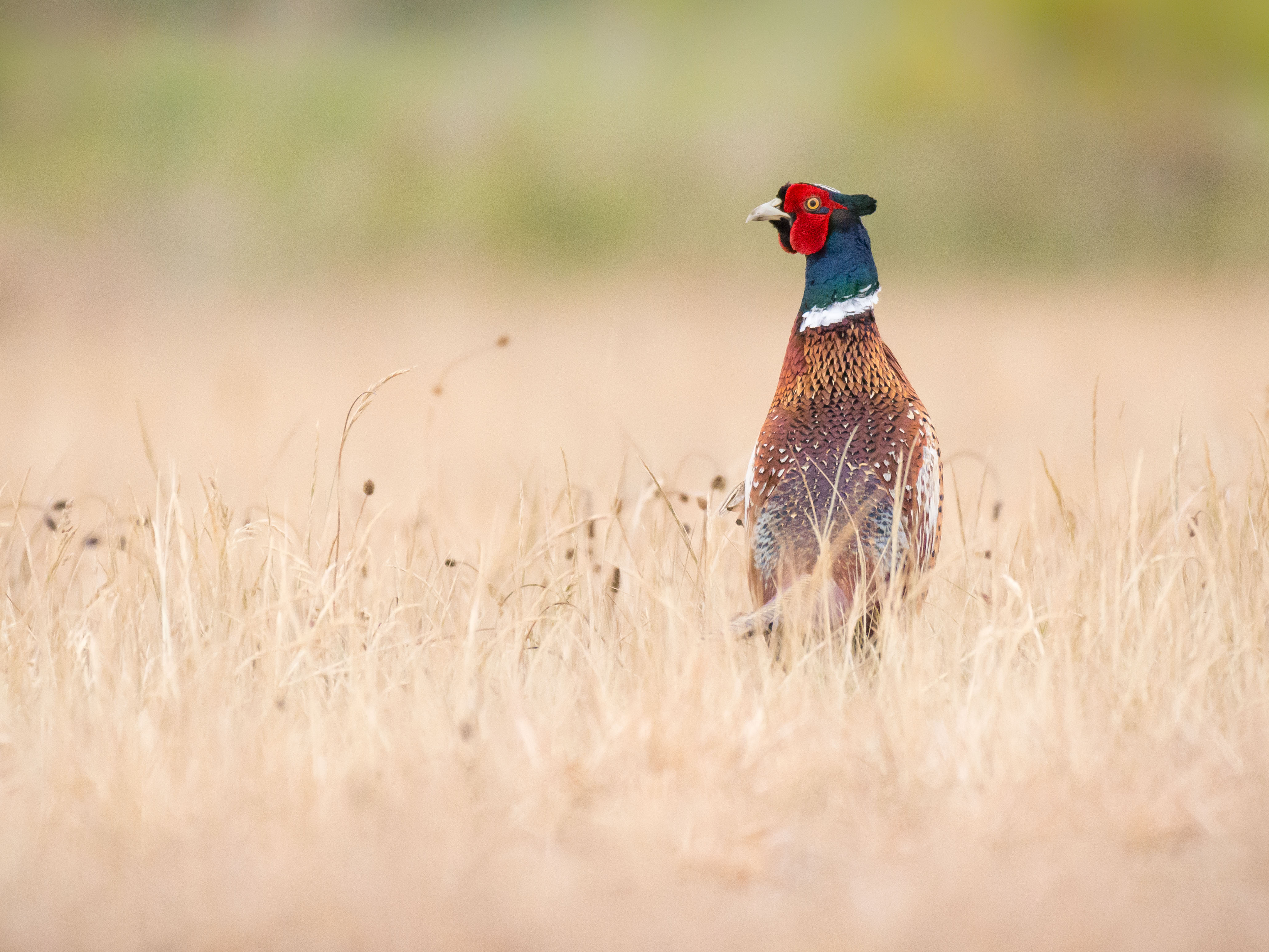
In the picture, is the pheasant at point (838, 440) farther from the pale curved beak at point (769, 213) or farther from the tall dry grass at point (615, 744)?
the tall dry grass at point (615, 744)

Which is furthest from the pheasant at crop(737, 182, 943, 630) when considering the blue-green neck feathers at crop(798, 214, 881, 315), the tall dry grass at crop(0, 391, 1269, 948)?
the tall dry grass at crop(0, 391, 1269, 948)

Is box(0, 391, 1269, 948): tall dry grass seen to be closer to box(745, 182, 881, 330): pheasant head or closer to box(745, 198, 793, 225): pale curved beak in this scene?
box(745, 182, 881, 330): pheasant head

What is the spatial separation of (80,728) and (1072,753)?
2275 millimetres

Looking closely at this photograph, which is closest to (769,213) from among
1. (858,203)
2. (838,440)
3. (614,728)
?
(858,203)

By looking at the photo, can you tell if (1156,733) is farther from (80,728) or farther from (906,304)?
(906,304)

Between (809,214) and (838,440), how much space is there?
28.0 inches

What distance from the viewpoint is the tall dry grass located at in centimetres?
251

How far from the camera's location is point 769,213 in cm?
425

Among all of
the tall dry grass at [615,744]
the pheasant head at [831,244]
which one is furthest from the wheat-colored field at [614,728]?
the pheasant head at [831,244]

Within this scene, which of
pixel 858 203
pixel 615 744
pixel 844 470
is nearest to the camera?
pixel 615 744

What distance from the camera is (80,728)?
3229mm

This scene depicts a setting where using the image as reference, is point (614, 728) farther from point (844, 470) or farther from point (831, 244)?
point (831, 244)

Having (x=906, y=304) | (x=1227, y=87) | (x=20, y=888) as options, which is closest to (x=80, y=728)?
(x=20, y=888)

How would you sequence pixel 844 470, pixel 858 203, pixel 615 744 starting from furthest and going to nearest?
pixel 858 203 → pixel 844 470 → pixel 615 744
